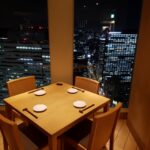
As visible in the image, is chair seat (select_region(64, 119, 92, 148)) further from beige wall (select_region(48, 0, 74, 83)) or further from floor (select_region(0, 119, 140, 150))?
beige wall (select_region(48, 0, 74, 83))

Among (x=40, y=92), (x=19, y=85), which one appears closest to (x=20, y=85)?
(x=19, y=85)

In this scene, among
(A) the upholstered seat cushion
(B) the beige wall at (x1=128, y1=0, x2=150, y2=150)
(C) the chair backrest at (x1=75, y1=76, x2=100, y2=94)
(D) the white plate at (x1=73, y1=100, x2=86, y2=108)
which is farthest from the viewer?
(C) the chair backrest at (x1=75, y1=76, x2=100, y2=94)

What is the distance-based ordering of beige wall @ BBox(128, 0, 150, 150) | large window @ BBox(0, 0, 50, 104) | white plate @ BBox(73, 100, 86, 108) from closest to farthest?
1. white plate @ BBox(73, 100, 86, 108)
2. beige wall @ BBox(128, 0, 150, 150)
3. large window @ BBox(0, 0, 50, 104)

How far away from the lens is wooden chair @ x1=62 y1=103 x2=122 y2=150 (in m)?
1.49

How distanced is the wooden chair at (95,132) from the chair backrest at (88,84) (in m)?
0.45

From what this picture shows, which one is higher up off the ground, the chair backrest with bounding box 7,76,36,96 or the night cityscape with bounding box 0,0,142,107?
the night cityscape with bounding box 0,0,142,107

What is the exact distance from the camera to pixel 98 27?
8.08 ft

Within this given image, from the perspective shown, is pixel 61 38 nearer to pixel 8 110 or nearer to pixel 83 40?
pixel 83 40

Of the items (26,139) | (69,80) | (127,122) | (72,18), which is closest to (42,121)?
(26,139)

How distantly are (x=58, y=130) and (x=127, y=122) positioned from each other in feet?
5.34

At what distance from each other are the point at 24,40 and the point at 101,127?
1.67 meters

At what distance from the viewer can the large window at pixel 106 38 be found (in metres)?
2.42

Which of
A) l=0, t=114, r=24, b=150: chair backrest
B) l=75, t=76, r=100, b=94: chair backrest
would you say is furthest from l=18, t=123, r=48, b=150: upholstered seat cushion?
l=75, t=76, r=100, b=94: chair backrest

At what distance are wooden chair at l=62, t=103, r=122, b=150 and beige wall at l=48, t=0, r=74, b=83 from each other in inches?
34.6
